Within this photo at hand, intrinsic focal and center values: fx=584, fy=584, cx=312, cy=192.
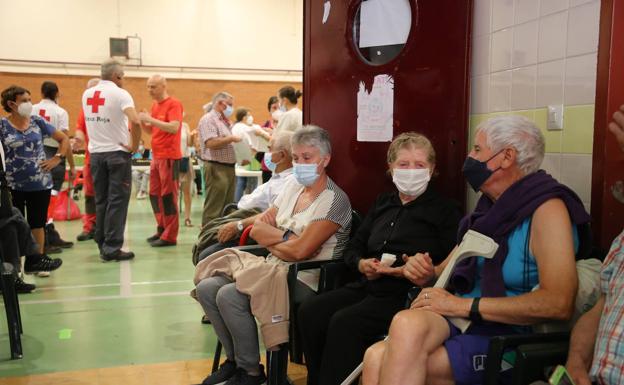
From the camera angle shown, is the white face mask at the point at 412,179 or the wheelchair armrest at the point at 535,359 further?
the white face mask at the point at 412,179

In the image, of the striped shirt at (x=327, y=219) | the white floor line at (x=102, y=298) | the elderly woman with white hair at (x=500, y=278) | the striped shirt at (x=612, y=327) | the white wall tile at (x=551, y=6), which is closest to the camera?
the striped shirt at (x=612, y=327)

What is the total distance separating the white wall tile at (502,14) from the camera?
230 cm

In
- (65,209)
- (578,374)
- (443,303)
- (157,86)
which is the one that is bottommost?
(65,209)

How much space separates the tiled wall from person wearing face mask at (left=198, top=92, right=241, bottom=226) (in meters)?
3.29

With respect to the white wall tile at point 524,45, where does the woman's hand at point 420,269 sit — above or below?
below

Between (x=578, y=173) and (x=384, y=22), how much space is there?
48.9 inches

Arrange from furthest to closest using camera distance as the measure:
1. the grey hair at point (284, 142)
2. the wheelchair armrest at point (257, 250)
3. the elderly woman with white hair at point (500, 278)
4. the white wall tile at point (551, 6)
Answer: the grey hair at point (284, 142) → the wheelchair armrest at point (257, 250) → the white wall tile at point (551, 6) → the elderly woman with white hair at point (500, 278)

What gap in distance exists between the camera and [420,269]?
6.76 ft

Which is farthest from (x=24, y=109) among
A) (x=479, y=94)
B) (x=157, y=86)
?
(x=479, y=94)

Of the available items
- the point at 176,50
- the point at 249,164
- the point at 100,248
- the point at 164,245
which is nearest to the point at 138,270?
the point at 100,248

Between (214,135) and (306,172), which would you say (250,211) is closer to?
(306,172)

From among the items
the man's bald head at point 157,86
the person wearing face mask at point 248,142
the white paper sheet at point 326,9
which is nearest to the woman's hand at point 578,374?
the white paper sheet at point 326,9

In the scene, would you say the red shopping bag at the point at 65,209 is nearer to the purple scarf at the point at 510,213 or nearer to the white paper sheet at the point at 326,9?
the white paper sheet at the point at 326,9

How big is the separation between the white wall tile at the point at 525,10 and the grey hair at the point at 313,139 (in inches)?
39.3
